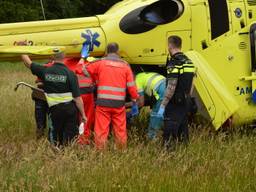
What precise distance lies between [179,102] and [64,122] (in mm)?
1488

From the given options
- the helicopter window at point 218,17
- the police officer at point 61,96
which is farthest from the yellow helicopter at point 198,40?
the police officer at point 61,96

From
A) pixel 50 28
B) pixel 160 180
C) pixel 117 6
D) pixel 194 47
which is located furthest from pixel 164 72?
pixel 160 180

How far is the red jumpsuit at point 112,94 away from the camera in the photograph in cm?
766

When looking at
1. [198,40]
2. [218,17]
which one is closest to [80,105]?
[198,40]

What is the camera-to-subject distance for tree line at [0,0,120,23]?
39719mm

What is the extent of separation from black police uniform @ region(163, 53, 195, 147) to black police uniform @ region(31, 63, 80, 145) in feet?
3.88

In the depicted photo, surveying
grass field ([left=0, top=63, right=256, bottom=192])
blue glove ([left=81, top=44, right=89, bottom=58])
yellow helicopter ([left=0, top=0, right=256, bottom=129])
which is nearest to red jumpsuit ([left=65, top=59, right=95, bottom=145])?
blue glove ([left=81, top=44, right=89, bottom=58])

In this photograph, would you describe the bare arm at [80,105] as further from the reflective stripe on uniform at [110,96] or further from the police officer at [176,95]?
the police officer at [176,95]

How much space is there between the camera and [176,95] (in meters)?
7.37

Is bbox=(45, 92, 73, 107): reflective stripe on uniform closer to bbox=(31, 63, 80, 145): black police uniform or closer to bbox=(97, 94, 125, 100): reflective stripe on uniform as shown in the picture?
bbox=(31, 63, 80, 145): black police uniform

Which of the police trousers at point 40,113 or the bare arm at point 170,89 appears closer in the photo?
the bare arm at point 170,89

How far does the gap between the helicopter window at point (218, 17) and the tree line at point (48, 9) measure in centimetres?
3246

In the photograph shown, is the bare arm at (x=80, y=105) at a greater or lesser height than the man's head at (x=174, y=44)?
lesser

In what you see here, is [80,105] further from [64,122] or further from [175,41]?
[175,41]
